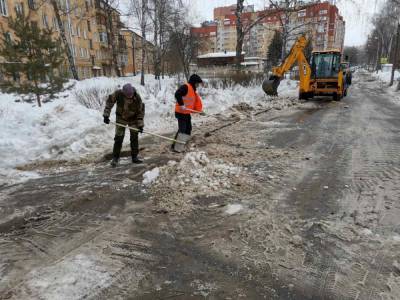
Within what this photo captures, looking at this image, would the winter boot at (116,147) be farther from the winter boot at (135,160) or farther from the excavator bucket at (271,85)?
the excavator bucket at (271,85)

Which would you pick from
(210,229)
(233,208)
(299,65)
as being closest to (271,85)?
(299,65)

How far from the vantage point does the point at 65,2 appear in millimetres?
33500

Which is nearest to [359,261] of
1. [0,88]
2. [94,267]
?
[94,267]

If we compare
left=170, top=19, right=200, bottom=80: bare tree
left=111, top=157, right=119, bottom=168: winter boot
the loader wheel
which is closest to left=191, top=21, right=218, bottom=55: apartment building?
left=170, top=19, right=200, bottom=80: bare tree

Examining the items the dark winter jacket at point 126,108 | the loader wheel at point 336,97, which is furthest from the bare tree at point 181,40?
the dark winter jacket at point 126,108

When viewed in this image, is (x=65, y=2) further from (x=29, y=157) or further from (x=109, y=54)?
(x=29, y=157)

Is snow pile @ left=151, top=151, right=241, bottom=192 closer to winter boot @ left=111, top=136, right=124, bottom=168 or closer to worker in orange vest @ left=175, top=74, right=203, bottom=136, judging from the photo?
winter boot @ left=111, top=136, right=124, bottom=168

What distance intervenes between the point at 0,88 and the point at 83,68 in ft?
115

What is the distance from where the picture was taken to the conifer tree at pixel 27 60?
9.70m

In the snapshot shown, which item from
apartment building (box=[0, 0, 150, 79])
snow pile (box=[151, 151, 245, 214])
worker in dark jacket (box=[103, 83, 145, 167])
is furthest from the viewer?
apartment building (box=[0, 0, 150, 79])

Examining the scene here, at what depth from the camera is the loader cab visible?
635 inches

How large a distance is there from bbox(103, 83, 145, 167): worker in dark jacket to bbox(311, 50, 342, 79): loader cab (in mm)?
12658

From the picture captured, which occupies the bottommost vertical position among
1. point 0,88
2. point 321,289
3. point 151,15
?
point 321,289

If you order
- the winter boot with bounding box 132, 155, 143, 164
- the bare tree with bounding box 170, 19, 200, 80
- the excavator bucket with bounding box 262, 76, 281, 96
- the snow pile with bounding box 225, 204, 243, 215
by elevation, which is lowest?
the snow pile with bounding box 225, 204, 243, 215
